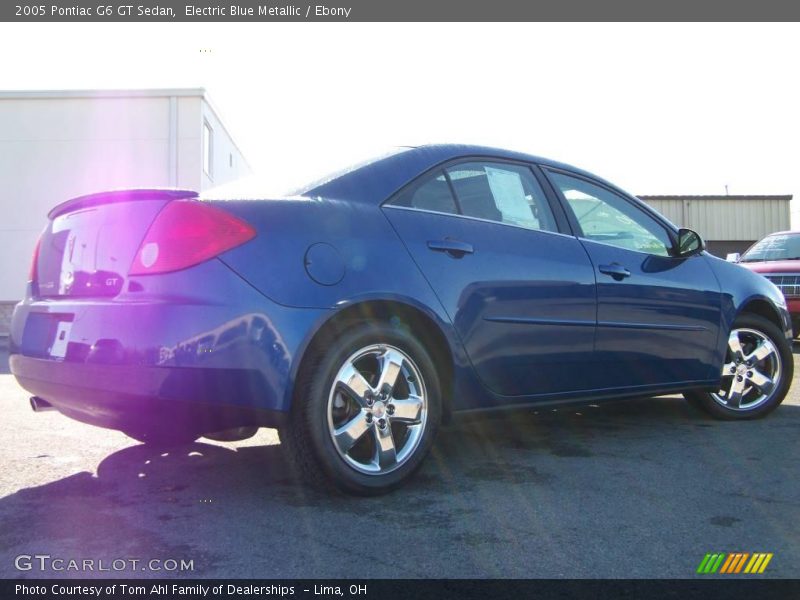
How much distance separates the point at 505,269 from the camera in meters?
3.64

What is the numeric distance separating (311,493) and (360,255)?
98 cm

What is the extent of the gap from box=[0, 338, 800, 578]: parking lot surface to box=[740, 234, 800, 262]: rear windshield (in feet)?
24.0

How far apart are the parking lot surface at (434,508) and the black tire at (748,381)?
449mm

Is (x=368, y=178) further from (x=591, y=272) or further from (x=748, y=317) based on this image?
(x=748, y=317)

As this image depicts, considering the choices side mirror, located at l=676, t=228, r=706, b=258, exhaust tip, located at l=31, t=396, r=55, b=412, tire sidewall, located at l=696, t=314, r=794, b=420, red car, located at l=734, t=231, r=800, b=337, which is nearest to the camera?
exhaust tip, located at l=31, t=396, r=55, b=412

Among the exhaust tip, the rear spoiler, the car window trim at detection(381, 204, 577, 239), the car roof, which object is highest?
the car roof

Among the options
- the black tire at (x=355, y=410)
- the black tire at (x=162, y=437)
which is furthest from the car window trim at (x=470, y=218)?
the black tire at (x=162, y=437)

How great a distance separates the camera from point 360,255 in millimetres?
3143

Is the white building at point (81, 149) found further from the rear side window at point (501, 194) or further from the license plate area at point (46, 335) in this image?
the license plate area at point (46, 335)

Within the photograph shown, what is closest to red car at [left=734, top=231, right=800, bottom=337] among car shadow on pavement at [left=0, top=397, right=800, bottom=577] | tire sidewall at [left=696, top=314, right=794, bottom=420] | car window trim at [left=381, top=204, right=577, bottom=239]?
tire sidewall at [left=696, top=314, right=794, bottom=420]

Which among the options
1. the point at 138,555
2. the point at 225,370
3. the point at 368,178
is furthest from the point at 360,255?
the point at 138,555

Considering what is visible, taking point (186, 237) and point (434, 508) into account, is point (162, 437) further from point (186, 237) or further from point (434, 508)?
point (434, 508)

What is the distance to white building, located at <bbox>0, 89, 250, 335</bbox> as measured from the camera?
2164cm
